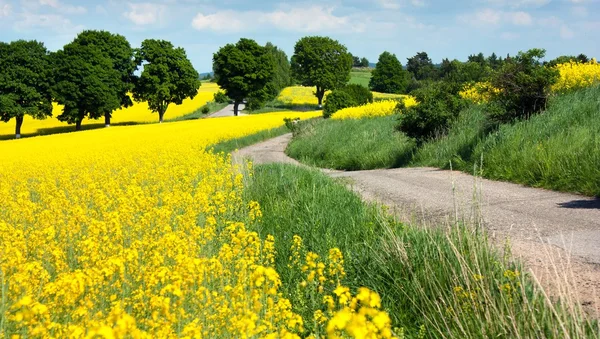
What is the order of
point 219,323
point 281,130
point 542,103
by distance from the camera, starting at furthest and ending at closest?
point 281,130
point 542,103
point 219,323

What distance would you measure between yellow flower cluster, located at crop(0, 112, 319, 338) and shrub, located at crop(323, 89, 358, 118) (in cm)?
2888

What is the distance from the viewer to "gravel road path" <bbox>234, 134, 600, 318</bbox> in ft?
14.0

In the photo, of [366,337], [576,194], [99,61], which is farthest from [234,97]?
[366,337]

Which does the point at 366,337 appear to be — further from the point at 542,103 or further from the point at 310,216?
the point at 542,103

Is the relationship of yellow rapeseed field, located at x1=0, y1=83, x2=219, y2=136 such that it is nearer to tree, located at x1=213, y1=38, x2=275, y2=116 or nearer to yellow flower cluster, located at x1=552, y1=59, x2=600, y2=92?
tree, located at x1=213, y1=38, x2=275, y2=116

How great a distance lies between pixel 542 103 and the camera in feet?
46.0

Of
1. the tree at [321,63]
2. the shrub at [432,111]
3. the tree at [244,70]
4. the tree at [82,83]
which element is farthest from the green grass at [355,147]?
the tree at [321,63]

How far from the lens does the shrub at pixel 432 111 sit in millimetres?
16688

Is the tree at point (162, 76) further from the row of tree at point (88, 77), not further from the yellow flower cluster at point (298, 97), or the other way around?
the yellow flower cluster at point (298, 97)

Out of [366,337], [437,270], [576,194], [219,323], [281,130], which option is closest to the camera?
[366,337]

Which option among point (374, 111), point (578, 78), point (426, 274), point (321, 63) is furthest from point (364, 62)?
point (426, 274)

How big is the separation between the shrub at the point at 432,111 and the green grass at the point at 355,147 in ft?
1.86

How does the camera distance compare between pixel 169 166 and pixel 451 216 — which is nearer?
pixel 451 216

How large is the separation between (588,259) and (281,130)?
110ft
